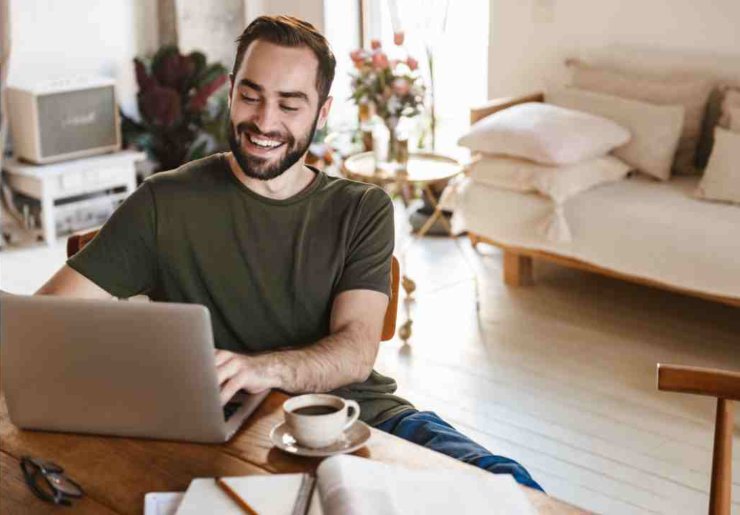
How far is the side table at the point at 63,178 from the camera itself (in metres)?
5.20

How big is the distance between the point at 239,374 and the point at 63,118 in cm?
374

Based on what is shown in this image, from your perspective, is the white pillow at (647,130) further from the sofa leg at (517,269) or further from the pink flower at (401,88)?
the pink flower at (401,88)

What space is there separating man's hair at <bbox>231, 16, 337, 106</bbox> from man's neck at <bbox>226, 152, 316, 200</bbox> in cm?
16

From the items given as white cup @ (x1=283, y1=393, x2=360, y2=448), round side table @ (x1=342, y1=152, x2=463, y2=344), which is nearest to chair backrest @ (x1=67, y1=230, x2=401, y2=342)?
white cup @ (x1=283, y1=393, x2=360, y2=448)

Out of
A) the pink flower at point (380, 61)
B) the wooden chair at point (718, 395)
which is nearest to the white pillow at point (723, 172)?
the pink flower at point (380, 61)

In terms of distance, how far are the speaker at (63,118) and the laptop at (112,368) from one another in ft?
12.0

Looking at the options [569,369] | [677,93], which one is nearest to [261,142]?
[569,369]

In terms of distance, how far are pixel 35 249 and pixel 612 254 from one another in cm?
261

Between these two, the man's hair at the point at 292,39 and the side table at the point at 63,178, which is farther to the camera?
the side table at the point at 63,178

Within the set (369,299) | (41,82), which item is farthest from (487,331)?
(41,82)

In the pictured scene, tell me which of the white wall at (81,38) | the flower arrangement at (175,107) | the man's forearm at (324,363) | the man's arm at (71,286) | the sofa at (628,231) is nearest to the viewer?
the man's forearm at (324,363)

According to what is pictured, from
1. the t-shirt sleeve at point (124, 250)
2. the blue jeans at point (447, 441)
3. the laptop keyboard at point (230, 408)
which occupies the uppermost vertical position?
the t-shirt sleeve at point (124, 250)

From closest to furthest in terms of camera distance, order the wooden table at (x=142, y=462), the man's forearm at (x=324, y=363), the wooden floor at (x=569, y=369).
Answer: the wooden table at (x=142, y=462) < the man's forearm at (x=324, y=363) < the wooden floor at (x=569, y=369)

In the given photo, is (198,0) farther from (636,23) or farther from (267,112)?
(267,112)
